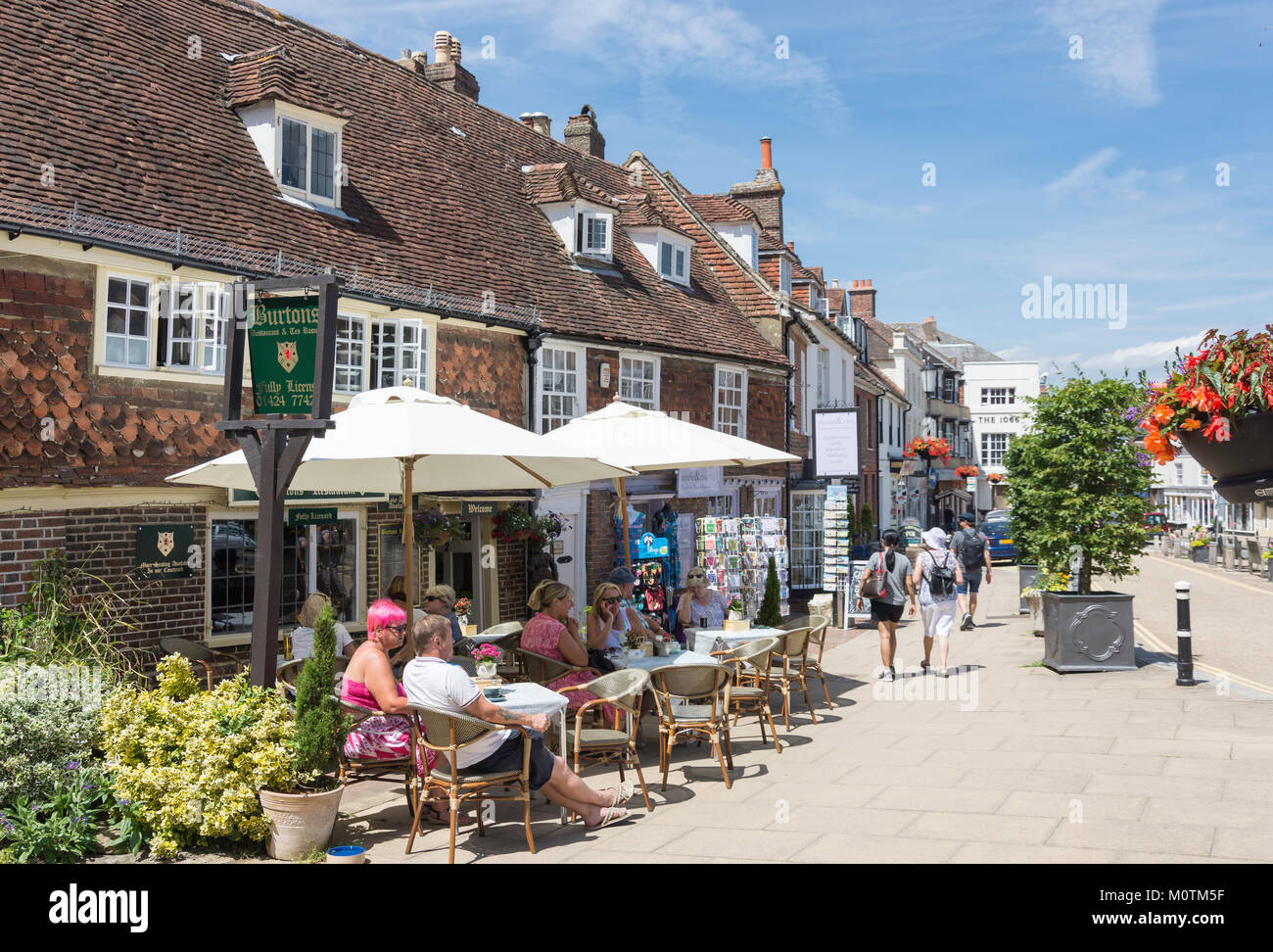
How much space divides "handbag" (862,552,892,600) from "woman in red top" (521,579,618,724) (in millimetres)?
4439

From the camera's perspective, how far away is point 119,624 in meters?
9.98

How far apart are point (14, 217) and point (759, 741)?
799 cm

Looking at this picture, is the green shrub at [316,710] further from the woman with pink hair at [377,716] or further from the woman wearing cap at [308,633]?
the woman wearing cap at [308,633]

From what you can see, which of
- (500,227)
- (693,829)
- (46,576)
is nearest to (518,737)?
(693,829)

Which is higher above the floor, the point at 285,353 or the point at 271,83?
the point at 271,83

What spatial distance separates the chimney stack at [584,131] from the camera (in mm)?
25734

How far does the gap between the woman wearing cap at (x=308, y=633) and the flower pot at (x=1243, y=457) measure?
23.9 ft

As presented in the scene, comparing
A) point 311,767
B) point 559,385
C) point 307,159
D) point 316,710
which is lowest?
point 311,767

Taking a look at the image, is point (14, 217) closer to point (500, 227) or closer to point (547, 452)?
point (547, 452)

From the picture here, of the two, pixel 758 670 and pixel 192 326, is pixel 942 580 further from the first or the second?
pixel 192 326

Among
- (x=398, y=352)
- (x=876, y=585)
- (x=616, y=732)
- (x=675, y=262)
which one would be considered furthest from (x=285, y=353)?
(x=675, y=262)

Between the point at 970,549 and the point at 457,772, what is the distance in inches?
557

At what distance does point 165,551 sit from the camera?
34.3 feet

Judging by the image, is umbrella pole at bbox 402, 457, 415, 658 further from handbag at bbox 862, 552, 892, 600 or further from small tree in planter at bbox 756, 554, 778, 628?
handbag at bbox 862, 552, 892, 600
